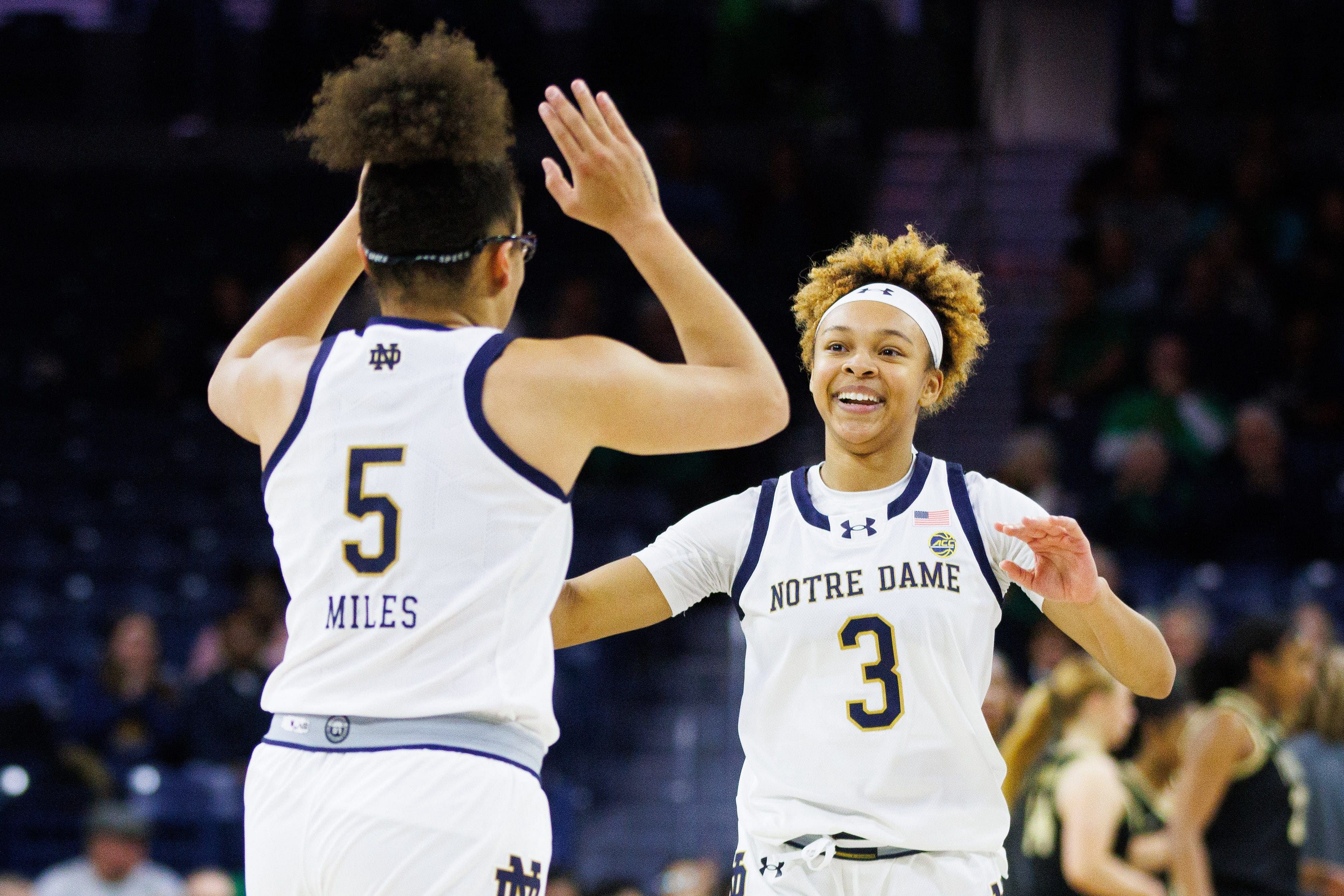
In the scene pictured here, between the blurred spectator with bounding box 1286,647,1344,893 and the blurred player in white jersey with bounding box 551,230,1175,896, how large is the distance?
A: 390cm

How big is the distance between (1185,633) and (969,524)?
196 inches

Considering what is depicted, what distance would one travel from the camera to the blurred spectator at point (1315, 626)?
823 cm

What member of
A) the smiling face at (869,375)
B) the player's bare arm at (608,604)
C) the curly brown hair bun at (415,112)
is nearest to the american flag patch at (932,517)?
the smiling face at (869,375)

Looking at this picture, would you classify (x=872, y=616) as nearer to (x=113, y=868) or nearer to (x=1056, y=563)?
(x=1056, y=563)

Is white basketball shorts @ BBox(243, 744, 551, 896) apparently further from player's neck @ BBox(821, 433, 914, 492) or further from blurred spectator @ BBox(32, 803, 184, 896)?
blurred spectator @ BBox(32, 803, 184, 896)

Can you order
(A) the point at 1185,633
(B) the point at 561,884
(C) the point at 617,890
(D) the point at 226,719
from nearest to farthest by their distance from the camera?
(C) the point at 617,890 < (B) the point at 561,884 < (A) the point at 1185,633 < (D) the point at 226,719

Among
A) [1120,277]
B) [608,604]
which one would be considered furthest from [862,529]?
[1120,277]

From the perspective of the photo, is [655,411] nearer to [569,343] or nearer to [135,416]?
[569,343]

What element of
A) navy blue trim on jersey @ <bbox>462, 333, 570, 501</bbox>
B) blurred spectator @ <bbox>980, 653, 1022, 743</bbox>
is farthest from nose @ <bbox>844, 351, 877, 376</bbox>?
blurred spectator @ <bbox>980, 653, 1022, 743</bbox>

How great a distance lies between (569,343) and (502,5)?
10.9 metres

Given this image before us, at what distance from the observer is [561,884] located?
737 centimetres

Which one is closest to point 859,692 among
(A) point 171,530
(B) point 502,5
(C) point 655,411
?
(C) point 655,411

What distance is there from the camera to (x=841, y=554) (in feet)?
12.5

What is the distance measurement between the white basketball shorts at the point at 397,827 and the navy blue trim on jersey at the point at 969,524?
136cm
